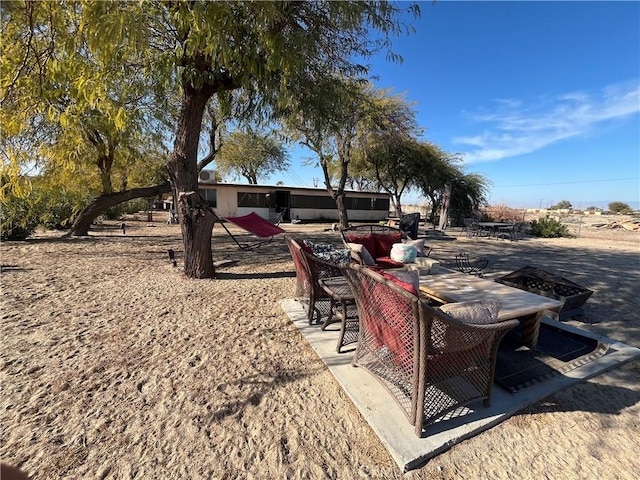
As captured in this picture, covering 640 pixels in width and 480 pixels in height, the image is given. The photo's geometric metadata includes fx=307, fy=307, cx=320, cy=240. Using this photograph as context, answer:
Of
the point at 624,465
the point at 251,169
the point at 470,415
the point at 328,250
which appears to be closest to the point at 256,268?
the point at 328,250

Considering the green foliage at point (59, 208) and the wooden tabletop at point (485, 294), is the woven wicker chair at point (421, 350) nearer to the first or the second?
the wooden tabletop at point (485, 294)

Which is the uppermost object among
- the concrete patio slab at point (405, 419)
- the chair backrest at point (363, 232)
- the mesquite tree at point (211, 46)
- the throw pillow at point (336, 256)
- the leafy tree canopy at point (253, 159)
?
the leafy tree canopy at point (253, 159)

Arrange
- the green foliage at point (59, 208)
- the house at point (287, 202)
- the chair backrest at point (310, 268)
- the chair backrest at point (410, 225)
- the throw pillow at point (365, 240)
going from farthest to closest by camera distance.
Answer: the house at point (287, 202) → the chair backrest at point (410, 225) → the green foliage at point (59, 208) → the throw pillow at point (365, 240) → the chair backrest at point (310, 268)

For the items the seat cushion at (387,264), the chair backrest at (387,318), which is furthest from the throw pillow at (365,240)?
the chair backrest at (387,318)

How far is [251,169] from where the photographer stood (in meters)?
25.9

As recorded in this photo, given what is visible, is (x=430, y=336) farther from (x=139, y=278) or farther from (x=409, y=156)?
(x=409, y=156)

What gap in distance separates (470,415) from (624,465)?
0.78 meters

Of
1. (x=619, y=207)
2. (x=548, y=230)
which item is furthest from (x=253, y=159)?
(x=619, y=207)

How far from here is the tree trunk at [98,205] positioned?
30.5ft

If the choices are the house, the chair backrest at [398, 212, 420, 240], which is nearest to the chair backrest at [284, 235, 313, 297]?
the chair backrest at [398, 212, 420, 240]

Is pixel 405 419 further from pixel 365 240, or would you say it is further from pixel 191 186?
pixel 191 186

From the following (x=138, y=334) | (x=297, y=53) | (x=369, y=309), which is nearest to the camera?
(x=369, y=309)

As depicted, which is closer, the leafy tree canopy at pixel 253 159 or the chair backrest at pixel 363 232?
the chair backrest at pixel 363 232

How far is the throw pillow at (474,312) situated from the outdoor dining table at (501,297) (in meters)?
0.80
